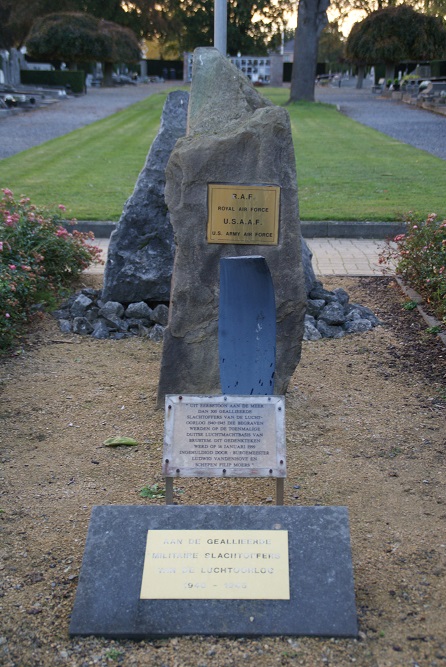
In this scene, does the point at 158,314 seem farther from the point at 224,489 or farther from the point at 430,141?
the point at 430,141

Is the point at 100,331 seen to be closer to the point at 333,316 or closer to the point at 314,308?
the point at 314,308

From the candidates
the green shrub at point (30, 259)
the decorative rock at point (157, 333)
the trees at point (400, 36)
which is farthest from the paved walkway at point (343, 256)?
the trees at point (400, 36)

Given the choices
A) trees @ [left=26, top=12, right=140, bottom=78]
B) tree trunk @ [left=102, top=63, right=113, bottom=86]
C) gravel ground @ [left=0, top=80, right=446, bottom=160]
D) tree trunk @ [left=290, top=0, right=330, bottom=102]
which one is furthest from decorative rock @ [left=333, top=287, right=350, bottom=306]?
tree trunk @ [left=102, top=63, right=113, bottom=86]

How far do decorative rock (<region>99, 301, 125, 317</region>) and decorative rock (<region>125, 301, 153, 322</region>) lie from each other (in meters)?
0.07

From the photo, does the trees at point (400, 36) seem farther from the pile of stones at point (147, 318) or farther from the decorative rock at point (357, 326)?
the decorative rock at point (357, 326)

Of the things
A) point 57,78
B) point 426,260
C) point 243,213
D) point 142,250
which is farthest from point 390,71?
point 243,213

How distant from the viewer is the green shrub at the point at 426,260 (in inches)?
271

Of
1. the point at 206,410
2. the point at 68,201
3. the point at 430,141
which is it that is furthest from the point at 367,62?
the point at 206,410

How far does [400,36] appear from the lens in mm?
44812

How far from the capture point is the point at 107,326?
6.54 m

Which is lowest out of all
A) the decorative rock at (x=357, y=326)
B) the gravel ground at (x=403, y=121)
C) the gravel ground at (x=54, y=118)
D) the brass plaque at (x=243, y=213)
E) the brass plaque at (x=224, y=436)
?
the gravel ground at (x=54, y=118)

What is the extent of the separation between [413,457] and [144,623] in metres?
2.07

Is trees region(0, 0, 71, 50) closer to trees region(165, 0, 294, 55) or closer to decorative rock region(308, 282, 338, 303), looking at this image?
trees region(165, 0, 294, 55)

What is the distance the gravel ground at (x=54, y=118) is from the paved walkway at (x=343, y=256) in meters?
9.32
